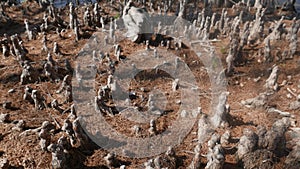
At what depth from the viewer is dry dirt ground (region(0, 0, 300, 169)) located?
5.16 metres

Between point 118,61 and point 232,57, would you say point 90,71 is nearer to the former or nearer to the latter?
point 118,61

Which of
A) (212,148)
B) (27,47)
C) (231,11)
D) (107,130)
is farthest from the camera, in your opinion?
(231,11)

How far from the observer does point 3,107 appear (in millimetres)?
6426

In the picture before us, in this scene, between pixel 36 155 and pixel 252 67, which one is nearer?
pixel 36 155

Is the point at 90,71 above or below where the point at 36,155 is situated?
above

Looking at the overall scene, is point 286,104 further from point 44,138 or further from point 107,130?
point 44,138

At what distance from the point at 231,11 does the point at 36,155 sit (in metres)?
11.1

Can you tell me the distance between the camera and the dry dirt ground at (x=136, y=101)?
5.16 m

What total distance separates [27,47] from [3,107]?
366 cm

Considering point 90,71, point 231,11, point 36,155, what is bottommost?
point 36,155

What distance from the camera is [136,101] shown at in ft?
22.4

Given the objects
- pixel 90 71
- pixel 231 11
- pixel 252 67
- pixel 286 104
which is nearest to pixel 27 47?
pixel 90 71

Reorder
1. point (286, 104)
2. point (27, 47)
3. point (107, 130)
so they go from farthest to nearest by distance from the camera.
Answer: point (27, 47)
point (286, 104)
point (107, 130)

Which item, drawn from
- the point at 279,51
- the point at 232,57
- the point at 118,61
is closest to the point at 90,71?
the point at 118,61
